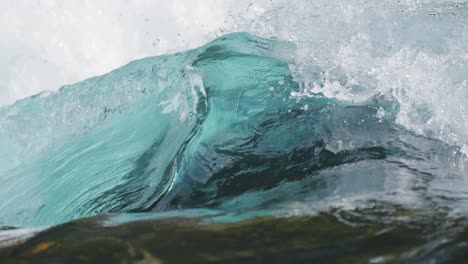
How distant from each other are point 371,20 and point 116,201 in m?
1.94

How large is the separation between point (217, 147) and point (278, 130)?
307mm

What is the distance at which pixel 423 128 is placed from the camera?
10.9ft

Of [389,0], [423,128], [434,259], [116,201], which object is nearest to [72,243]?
[434,259]

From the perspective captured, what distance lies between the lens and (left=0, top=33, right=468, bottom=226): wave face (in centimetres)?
269

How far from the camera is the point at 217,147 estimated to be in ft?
11.7

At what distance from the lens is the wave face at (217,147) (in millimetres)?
2689

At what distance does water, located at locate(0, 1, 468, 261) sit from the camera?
2.60m

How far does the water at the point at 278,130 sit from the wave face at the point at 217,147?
1 centimetres

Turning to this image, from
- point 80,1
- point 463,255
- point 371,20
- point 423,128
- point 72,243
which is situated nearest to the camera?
point 463,255

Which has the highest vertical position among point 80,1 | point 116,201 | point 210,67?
point 80,1

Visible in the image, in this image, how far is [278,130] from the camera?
3.52 m

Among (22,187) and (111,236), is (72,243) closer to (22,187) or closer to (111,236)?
(111,236)

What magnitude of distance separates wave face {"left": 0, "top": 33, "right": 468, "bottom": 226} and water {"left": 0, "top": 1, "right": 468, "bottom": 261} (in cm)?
1

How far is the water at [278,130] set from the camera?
8.53ft
